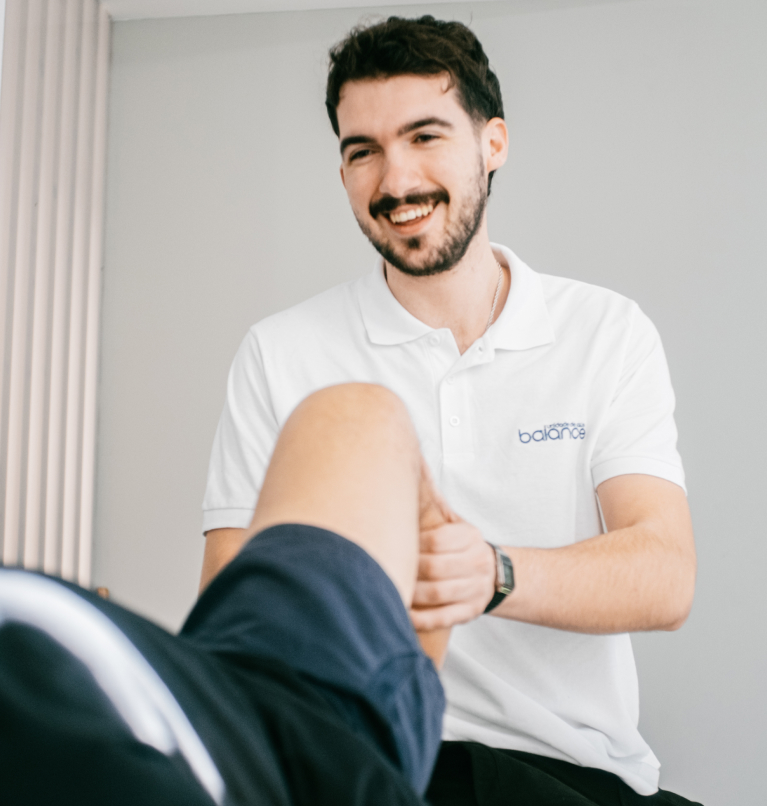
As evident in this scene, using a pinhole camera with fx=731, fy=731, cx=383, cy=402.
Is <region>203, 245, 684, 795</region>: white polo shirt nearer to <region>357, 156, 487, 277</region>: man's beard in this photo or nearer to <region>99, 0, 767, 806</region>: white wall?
<region>357, 156, 487, 277</region>: man's beard

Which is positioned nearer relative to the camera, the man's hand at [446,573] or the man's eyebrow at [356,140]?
the man's hand at [446,573]

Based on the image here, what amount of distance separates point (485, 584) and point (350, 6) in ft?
6.77

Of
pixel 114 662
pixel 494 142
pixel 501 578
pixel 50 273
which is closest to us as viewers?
pixel 114 662

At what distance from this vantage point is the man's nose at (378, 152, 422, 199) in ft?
4.22

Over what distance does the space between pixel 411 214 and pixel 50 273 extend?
4.33 ft

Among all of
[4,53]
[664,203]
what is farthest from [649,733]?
[4,53]

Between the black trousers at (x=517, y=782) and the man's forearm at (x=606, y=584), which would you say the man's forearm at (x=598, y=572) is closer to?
the man's forearm at (x=606, y=584)

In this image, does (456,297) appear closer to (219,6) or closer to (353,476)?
(353,476)

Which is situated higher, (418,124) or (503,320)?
(418,124)

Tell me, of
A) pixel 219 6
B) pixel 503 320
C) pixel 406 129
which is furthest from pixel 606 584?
pixel 219 6

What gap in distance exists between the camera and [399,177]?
4.21 ft

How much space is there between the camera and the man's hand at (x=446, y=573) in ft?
2.28

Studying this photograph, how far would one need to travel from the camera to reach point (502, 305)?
133 cm

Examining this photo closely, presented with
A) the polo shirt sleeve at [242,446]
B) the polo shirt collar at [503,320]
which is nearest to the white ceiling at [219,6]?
the polo shirt collar at [503,320]
